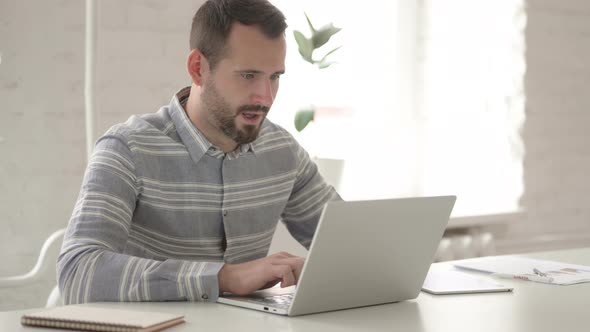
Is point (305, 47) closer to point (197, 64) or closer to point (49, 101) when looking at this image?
point (49, 101)

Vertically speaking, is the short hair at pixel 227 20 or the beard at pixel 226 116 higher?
the short hair at pixel 227 20

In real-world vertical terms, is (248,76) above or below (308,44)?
below

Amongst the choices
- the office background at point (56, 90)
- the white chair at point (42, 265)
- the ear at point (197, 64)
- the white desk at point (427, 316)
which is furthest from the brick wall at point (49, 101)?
the white desk at point (427, 316)

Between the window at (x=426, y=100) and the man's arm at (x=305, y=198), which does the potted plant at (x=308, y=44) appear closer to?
the window at (x=426, y=100)

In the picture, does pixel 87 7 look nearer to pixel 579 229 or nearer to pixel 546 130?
pixel 546 130

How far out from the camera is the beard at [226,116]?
1960 mm

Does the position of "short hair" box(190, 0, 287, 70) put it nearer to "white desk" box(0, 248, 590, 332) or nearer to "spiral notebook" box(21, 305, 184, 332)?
"white desk" box(0, 248, 590, 332)

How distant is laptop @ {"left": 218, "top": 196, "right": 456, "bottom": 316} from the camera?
1.39m

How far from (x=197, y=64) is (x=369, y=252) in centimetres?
77

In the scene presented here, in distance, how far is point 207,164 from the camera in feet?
6.42

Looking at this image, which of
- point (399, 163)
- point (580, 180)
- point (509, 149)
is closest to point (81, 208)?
point (399, 163)

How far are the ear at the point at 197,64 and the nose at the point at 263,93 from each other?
150 millimetres

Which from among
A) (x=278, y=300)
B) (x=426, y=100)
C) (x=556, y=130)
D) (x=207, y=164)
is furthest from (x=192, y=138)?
(x=556, y=130)

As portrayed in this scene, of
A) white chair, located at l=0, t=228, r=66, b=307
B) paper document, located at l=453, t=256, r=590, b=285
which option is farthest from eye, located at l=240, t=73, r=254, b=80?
white chair, located at l=0, t=228, r=66, b=307
